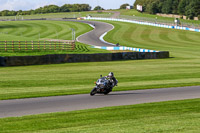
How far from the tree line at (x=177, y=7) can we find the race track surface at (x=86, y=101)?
403 ft

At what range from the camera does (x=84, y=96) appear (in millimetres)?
18797

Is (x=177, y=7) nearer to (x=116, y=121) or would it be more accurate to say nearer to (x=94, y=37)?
(x=94, y=37)

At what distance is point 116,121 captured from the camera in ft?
42.3

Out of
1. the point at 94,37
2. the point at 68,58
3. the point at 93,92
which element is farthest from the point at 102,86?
the point at 94,37

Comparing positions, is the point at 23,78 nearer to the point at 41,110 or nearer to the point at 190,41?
the point at 41,110

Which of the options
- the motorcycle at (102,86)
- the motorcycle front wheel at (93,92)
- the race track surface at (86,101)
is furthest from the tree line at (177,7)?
the motorcycle front wheel at (93,92)

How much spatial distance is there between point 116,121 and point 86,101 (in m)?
4.58

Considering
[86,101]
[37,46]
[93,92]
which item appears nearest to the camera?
[86,101]

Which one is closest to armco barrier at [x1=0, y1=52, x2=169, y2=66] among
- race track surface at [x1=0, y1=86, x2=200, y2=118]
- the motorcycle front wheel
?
race track surface at [x1=0, y1=86, x2=200, y2=118]

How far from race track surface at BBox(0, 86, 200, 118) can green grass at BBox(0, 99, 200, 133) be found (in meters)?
1.14

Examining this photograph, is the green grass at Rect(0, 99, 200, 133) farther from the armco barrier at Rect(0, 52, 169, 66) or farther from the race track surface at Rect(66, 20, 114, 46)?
the race track surface at Rect(66, 20, 114, 46)

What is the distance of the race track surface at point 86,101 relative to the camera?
50.2 feet

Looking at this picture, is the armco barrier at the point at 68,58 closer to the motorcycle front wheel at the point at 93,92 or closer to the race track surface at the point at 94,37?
the motorcycle front wheel at the point at 93,92

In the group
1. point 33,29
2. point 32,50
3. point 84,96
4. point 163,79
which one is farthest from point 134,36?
point 84,96
